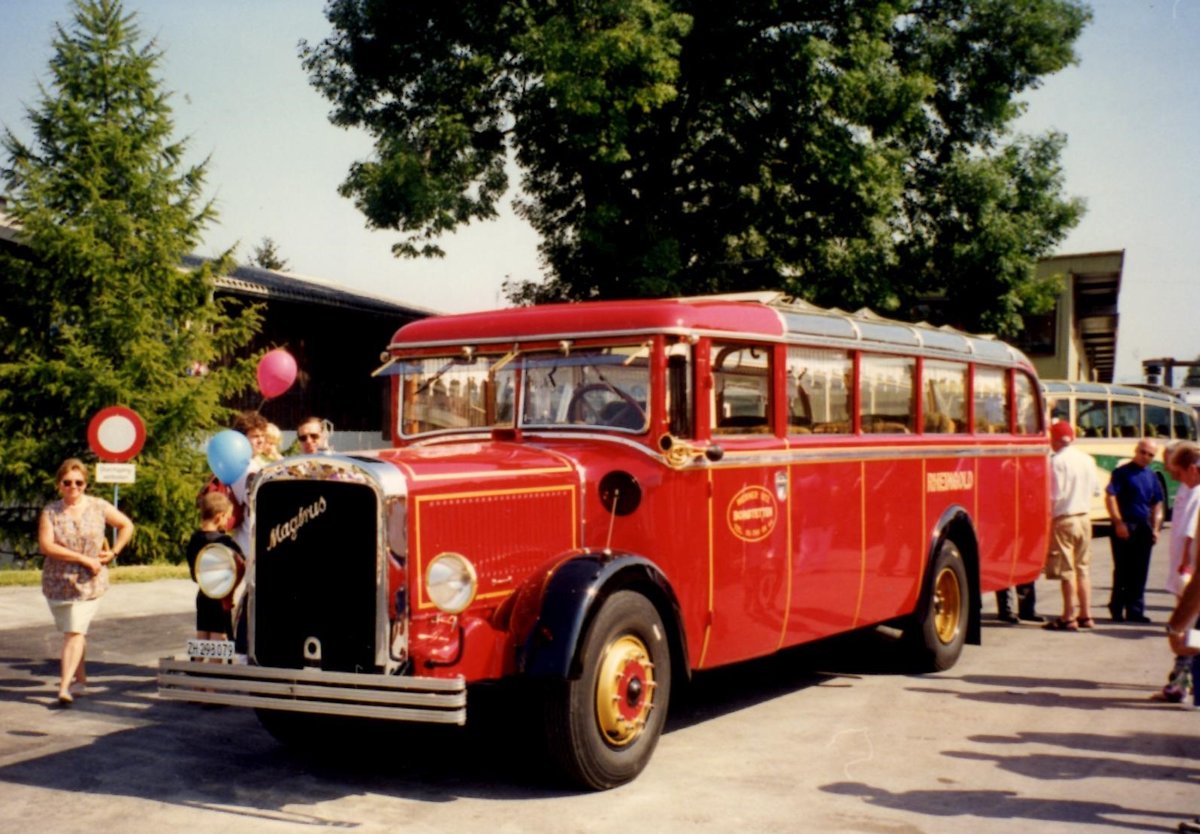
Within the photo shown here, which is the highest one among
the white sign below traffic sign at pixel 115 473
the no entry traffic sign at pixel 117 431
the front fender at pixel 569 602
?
the no entry traffic sign at pixel 117 431

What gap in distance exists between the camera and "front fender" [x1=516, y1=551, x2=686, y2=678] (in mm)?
5871

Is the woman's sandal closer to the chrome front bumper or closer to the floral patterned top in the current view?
the chrome front bumper

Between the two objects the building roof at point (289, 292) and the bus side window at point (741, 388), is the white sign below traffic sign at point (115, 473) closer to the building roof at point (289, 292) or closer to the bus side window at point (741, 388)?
the bus side window at point (741, 388)

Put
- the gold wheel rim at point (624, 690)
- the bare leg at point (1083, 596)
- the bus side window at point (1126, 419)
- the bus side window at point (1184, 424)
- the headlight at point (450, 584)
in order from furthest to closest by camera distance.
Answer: the bus side window at point (1184, 424)
the bus side window at point (1126, 419)
the bare leg at point (1083, 596)
the gold wheel rim at point (624, 690)
the headlight at point (450, 584)

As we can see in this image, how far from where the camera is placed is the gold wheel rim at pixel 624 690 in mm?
6199

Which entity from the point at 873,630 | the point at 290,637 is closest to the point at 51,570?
the point at 290,637

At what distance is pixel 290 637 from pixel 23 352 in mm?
14309

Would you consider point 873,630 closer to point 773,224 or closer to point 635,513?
point 635,513

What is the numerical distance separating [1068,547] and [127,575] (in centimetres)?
1109

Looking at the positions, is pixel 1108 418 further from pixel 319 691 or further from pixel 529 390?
pixel 319 691

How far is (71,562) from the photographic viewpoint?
8.48 m

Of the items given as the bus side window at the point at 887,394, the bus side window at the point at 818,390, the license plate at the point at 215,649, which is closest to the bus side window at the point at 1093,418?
the bus side window at the point at 887,394

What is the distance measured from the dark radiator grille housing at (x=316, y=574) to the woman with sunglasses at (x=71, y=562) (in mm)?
2637

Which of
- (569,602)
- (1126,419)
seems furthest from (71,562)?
(1126,419)
